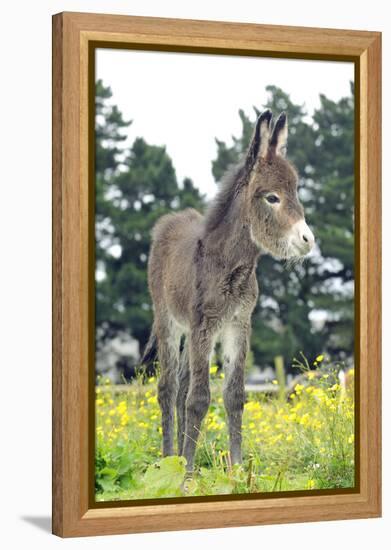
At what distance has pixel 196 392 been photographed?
29.6 ft

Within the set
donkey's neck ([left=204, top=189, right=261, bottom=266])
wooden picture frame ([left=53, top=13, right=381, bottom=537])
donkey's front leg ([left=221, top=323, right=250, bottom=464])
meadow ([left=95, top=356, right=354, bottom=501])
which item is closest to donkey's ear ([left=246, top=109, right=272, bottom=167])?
donkey's neck ([left=204, top=189, right=261, bottom=266])

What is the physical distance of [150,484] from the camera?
28.8 feet

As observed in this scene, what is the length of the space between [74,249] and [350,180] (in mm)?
2192

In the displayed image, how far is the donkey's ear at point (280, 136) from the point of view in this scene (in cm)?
911

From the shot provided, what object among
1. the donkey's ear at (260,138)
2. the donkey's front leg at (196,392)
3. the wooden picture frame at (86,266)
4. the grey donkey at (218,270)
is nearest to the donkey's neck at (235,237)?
the grey donkey at (218,270)

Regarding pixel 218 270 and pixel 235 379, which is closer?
pixel 218 270

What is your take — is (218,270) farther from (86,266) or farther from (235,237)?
(86,266)

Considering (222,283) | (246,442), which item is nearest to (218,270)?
(222,283)

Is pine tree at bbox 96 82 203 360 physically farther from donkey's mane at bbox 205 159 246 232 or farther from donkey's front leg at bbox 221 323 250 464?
donkey's front leg at bbox 221 323 250 464

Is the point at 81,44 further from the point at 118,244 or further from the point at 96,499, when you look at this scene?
the point at 96,499

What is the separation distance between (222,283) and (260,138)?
1026 millimetres

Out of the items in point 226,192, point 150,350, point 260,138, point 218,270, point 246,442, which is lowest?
point 246,442


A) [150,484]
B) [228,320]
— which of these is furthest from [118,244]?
[150,484]

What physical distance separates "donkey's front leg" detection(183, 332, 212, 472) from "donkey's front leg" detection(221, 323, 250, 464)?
0.59ft
